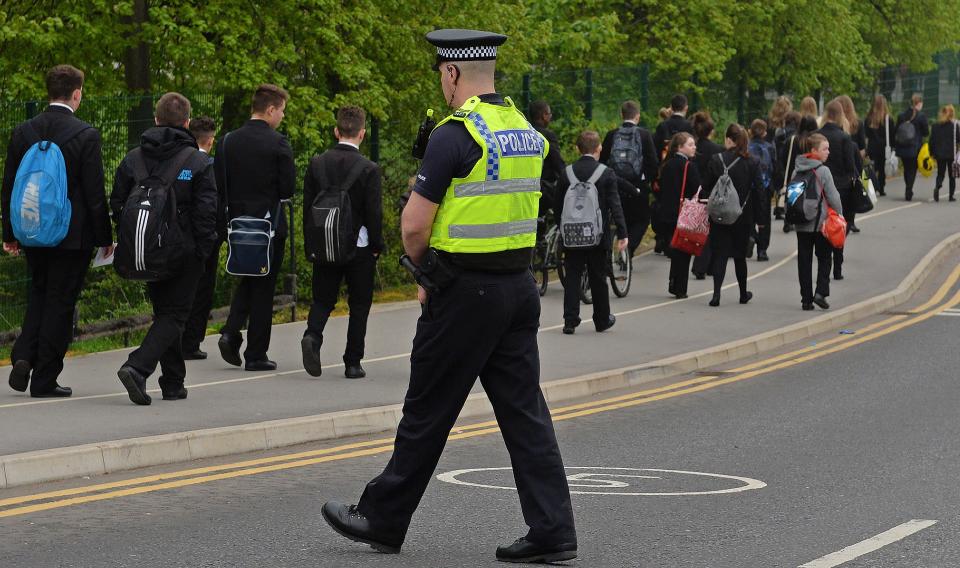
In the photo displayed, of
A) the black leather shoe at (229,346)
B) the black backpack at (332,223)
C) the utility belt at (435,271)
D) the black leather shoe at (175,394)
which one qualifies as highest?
the utility belt at (435,271)

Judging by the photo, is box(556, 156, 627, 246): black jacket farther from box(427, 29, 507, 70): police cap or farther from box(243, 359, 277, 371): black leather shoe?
box(427, 29, 507, 70): police cap

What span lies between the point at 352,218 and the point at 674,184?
733cm

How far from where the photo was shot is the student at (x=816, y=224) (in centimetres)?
1648

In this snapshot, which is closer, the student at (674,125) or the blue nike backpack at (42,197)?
the blue nike backpack at (42,197)

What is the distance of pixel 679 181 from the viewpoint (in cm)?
1831

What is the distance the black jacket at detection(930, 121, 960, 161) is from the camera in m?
27.9

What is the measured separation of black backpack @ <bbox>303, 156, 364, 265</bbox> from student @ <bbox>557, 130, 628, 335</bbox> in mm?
3488

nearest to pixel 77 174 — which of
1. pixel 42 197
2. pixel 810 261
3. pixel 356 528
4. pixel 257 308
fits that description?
pixel 42 197

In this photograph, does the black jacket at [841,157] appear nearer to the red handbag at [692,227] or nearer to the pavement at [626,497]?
the red handbag at [692,227]

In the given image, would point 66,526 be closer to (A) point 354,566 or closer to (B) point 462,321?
(A) point 354,566

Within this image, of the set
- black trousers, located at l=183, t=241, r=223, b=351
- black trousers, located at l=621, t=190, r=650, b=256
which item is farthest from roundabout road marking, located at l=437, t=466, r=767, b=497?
black trousers, located at l=621, t=190, r=650, b=256

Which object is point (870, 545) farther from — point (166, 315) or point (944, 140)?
point (944, 140)

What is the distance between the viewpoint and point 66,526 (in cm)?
743

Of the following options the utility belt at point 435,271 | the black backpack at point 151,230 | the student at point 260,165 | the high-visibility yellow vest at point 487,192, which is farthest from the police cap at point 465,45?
the student at point 260,165
